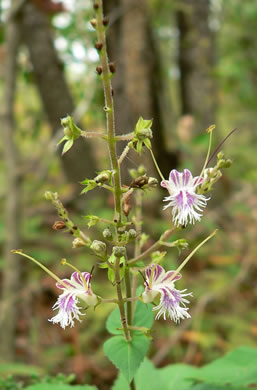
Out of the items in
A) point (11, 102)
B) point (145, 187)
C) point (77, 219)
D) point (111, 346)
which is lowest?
point (111, 346)

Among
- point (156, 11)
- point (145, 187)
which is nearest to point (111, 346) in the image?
point (145, 187)

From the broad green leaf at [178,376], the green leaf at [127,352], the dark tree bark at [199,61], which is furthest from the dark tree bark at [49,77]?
the green leaf at [127,352]

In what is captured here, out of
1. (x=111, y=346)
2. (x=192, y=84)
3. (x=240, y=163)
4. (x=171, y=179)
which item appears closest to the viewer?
(x=171, y=179)

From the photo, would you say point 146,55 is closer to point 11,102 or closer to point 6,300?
point 11,102

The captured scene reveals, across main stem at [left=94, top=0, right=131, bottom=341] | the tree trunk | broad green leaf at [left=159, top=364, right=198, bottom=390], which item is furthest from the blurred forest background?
main stem at [left=94, top=0, right=131, bottom=341]

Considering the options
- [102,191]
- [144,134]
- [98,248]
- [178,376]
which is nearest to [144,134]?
[144,134]
